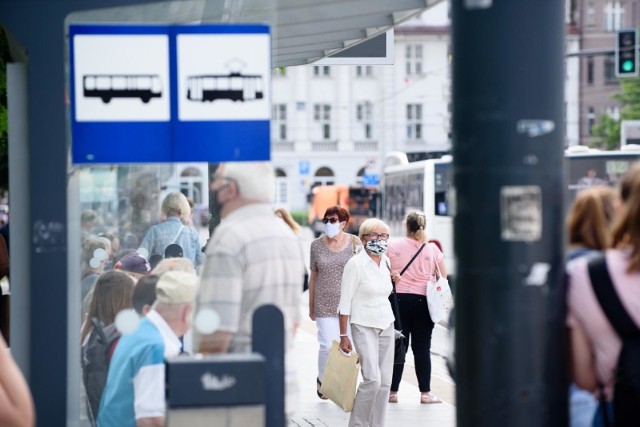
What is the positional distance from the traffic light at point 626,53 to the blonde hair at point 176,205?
67.1 feet

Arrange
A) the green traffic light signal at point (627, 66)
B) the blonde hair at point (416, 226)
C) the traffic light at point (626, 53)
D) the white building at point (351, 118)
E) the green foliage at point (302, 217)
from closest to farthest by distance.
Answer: the blonde hair at point (416, 226)
the traffic light at point (626, 53)
the green traffic light signal at point (627, 66)
the green foliage at point (302, 217)
the white building at point (351, 118)

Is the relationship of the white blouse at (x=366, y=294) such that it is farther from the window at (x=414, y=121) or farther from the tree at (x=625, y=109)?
the window at (x=414, y=121)

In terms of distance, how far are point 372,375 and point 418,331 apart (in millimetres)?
2258

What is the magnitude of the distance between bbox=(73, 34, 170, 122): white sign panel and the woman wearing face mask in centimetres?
616

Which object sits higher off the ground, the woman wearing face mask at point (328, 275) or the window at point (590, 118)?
the window at point (590, 118)

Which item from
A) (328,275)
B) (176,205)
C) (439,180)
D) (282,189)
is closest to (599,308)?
(176,205)

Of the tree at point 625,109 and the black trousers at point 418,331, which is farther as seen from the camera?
the tree at point 625,109

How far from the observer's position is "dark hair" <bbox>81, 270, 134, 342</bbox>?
17.9ft

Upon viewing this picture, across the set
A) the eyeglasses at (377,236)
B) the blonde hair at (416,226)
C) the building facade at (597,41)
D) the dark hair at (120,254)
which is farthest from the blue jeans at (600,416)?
the building facade at (597,41)

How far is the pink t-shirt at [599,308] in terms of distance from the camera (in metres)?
3.82

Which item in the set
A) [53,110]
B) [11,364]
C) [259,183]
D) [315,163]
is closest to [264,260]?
[259,183]

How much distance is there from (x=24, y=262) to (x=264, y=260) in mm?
945

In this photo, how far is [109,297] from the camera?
18.5ft

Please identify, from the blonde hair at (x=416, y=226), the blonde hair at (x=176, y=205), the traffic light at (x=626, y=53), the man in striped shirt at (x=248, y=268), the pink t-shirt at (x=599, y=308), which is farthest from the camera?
the traffic light at (x=626, y=53)
